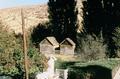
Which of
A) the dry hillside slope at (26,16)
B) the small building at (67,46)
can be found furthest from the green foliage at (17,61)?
the dry hillside slope at (26,16)

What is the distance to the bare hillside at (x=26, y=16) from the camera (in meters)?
91.5

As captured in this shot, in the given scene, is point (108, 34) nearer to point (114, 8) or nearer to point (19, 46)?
point (114, 8)

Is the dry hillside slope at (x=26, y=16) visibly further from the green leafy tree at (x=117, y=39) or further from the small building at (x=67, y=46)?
the green leafy tree at (x=117, y=39)

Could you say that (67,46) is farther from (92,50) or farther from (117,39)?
(92,50)

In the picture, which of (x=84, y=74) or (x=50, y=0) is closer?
(x=84, y=74)

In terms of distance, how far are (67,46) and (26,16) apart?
28.0 meters

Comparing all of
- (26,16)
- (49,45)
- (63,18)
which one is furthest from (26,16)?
(63,18)

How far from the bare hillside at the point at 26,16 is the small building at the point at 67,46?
2057 centimetres

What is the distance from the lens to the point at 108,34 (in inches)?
2511

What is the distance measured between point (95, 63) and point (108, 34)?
899 inches

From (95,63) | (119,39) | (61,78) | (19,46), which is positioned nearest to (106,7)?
(119,39)

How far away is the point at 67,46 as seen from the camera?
6938 centimetres

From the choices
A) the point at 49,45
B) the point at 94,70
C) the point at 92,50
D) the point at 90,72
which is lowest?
the point at 90,72

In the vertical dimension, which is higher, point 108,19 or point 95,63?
point 108,19
